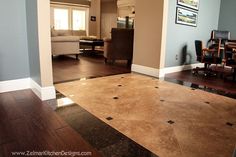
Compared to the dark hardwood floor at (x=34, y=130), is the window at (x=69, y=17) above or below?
above

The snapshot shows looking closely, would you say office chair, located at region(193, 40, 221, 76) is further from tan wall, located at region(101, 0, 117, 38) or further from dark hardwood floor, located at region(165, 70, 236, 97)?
tan wall, located at region(101, 0, 117, 38)

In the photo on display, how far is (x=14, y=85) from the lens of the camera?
3203mm

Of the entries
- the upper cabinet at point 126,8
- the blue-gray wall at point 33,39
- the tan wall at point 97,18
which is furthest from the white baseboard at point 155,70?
the tan wall at point 97,18

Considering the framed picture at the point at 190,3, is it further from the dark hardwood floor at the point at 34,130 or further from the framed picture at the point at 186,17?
the dark hardwood floor at the point at 34,130

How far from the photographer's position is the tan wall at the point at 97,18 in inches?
443

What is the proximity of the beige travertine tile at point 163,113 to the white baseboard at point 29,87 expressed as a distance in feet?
1.08

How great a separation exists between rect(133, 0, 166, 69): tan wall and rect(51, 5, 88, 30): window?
283 inches

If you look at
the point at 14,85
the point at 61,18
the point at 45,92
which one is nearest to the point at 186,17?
the point at 45,92

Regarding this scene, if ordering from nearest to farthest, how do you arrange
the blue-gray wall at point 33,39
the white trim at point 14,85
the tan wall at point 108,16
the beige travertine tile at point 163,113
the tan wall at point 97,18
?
the beige travertine tile at point 163,113
the blue-gray wall at point 33,39
the white trim at point 14,85
the tan wall at point 108,16
the tan wall at point 97,18

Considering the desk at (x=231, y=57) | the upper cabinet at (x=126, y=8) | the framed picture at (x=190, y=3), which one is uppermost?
the upper cabinet at (x=126, y=8)

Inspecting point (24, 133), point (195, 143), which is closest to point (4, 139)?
point (24, 133)

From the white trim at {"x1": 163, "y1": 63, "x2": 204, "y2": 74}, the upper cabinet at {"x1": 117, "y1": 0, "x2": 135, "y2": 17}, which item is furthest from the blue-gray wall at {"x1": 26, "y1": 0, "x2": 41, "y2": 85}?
the upper cabinet at {"x1": 117, "y1": 0, "x2": 135, "y2": 17}

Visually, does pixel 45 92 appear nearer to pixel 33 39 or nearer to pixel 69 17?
pixel 33 39

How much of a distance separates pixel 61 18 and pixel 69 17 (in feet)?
1.44
